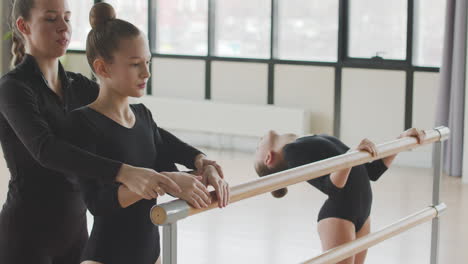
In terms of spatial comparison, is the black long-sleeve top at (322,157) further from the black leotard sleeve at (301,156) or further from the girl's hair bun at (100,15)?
the girl's hair bun at (100,15)

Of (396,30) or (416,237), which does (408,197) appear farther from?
(396,30)

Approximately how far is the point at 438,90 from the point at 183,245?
10.8 feet

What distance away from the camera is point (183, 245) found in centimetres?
498

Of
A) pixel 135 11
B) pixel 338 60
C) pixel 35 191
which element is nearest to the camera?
pixel 35 191

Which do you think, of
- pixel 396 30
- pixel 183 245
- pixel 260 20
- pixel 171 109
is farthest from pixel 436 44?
pixel 183 245

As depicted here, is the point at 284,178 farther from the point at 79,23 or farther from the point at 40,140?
the point at 79,23

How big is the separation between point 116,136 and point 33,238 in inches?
15.1

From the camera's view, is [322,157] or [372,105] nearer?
[322,157]

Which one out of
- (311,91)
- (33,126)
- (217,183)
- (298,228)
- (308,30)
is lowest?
(298,228)

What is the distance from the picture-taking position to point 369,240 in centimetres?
247

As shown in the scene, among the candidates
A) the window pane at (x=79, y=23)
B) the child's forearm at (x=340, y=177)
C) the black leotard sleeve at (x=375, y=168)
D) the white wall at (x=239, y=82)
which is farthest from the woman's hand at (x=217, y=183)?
the window pane at (x=79, y=23)

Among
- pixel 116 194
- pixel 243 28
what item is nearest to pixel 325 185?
pixel 116 194

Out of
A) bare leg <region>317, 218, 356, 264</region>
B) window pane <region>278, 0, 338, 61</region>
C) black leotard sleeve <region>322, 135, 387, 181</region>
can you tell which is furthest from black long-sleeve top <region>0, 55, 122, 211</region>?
window pane <region>278, 0, 338, 61</region>

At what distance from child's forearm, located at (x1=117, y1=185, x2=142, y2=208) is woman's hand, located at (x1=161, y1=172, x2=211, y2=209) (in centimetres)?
11
